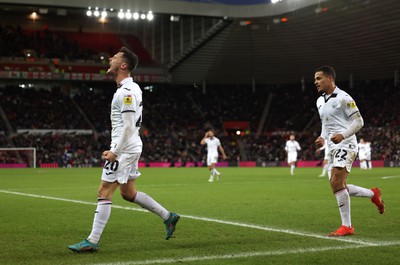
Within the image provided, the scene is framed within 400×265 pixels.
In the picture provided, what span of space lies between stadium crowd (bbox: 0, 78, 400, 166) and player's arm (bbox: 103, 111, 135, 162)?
142ft

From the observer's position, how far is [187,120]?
64625 mm

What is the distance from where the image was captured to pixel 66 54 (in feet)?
205

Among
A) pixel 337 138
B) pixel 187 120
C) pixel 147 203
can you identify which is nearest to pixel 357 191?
pixel 337 138

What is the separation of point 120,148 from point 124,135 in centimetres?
17

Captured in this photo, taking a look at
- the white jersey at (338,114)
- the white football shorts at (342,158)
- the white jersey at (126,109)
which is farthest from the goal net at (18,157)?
the white jersey at (126,109)

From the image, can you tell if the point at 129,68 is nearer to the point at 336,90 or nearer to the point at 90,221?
the point at 336,90

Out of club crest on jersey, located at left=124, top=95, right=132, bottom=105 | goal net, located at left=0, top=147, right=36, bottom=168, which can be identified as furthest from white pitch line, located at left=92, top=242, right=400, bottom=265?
goal net, located at left=0, top=147, right=36, bottom=168

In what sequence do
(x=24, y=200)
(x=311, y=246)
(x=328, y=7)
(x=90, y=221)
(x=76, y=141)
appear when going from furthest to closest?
(x=76, y=141), (x=328, y=7), (x=24, y=200), (x=90, y=221), (x=311, y=246)

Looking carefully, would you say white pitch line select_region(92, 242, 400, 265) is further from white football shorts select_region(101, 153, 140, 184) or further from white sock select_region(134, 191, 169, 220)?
white sock select_region(134, 191, 169, 220)

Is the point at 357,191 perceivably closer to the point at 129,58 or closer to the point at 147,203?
the point at 147,203

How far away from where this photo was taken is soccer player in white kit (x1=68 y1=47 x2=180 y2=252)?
743 centimetres

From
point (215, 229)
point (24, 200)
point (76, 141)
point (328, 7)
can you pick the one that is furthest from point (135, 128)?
point (76, 141)

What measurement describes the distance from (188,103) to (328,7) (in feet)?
88.3

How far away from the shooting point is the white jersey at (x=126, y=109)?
24.6 ft
